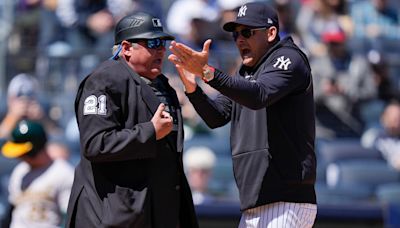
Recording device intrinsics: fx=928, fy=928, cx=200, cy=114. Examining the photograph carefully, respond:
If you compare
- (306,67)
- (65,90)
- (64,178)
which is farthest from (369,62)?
(306,67)

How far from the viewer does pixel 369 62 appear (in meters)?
11.5

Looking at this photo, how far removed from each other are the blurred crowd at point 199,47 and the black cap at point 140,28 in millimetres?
5100

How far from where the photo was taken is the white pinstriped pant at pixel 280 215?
16.1 ft

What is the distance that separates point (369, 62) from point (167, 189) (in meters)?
7.14

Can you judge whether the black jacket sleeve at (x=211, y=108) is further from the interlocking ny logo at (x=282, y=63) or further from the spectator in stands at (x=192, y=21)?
the spectator in stands at (x=192, y=21)

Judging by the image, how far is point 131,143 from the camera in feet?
15.0

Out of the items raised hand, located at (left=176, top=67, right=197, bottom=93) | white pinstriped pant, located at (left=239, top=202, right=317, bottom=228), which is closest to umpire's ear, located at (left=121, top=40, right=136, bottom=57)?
raised hand, located at (left=176, top=67, right=197, bottom=93)

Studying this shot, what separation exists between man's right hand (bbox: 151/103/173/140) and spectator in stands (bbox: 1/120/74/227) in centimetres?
215

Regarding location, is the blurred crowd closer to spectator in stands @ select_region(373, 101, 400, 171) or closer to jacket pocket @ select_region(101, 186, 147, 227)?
spectator in stands @ select_region(373, 101, 400, 171)

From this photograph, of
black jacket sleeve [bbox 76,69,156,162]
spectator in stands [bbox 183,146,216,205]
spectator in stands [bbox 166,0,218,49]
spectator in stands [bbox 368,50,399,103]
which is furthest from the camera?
spectator in stands [bbox 368,50,399,103]

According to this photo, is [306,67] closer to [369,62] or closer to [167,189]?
[167,189]

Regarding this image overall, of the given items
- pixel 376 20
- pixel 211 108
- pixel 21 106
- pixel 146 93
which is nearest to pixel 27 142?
pixel 211 108

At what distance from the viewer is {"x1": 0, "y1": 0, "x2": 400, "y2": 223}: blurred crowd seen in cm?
1038

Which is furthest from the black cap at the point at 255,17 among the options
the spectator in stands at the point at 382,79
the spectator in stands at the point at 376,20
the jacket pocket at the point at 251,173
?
the spectator in stands at the point at 376,20
